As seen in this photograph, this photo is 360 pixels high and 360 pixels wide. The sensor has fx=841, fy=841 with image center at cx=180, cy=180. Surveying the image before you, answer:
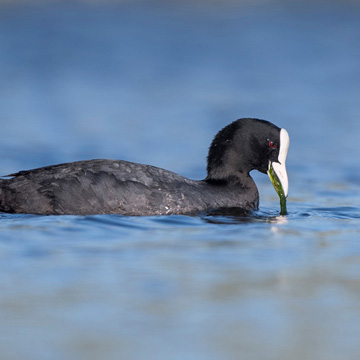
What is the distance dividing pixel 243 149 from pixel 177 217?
1.44m

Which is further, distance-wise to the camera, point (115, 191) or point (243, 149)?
point (243, 149)

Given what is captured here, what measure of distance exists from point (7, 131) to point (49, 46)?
13.6ft

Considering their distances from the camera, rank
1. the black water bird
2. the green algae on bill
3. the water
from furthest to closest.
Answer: the green algae on bill, the black water bird, the water

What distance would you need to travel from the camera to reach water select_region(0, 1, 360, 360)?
425cm

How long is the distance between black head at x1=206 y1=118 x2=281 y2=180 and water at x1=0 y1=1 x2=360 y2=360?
1.77 feet

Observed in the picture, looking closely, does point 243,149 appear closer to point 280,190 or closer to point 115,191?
point 280,190

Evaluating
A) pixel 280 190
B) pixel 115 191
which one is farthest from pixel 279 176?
pixel 115 191

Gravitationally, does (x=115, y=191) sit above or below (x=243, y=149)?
below

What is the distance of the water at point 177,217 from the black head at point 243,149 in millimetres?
539

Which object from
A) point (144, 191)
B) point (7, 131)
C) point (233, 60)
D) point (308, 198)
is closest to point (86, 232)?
point (144, 191)

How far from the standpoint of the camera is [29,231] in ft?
21.6

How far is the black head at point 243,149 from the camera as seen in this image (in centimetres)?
861

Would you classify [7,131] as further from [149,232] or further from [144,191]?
[149,232]

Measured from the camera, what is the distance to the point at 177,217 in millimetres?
7605
